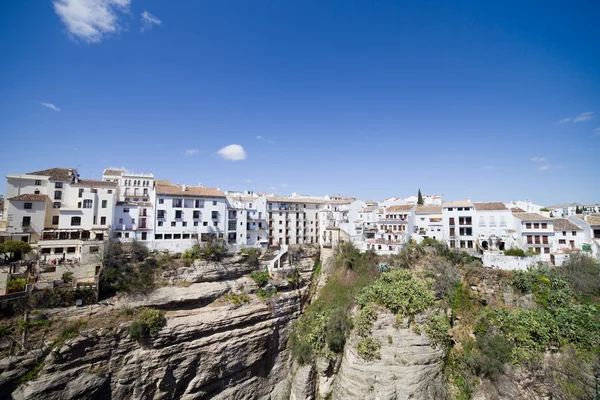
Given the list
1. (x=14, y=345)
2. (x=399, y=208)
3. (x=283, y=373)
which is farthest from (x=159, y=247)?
(x=399, y=208)

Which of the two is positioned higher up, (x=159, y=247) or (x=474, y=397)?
(x=159, y=247)

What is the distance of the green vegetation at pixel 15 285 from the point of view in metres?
21.8

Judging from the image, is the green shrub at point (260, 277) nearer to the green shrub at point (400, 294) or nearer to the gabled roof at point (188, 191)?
the gabled roof at point (188, 191)

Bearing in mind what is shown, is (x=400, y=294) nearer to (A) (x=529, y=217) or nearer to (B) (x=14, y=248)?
(A) (x=529, y=217)

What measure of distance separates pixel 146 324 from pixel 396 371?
1846 centimetres

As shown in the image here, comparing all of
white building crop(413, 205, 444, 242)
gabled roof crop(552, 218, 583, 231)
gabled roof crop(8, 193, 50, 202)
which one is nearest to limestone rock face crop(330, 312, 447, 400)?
white building crop(413, 205, 444, 242)

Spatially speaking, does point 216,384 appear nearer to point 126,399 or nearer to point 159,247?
point 126,399

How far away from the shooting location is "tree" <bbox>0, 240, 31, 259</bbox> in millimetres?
23111

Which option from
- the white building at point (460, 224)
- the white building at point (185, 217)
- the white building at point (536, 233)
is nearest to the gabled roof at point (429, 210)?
the white building at point (460, 224)

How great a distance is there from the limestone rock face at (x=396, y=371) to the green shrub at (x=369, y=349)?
0.82 feet

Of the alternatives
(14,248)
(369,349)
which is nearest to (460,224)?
(369,349)

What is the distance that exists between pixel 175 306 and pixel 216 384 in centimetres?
738

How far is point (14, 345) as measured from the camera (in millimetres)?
19750

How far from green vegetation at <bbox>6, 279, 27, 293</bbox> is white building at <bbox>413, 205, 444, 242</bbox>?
3441cm
